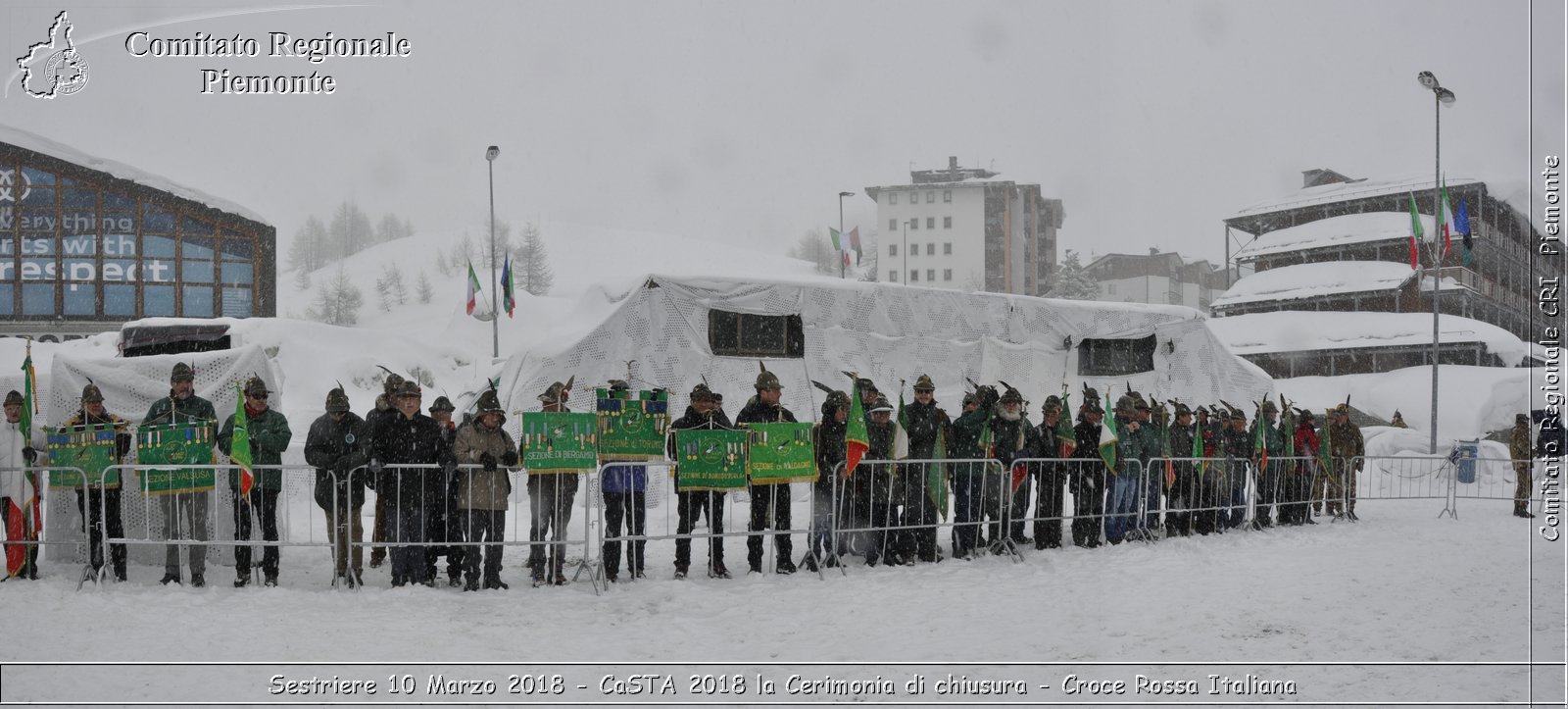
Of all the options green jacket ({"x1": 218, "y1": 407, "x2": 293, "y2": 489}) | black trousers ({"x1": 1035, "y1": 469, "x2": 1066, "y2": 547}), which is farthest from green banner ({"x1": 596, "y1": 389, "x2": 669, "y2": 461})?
black trousers ({"x1": 1035, "y1": 469, "x2": 1066, "y2": 547})

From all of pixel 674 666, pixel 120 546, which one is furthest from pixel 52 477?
pixel 674 666

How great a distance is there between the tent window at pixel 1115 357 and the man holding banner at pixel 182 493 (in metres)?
12.7

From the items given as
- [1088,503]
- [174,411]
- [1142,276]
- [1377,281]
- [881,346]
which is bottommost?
[1088,503]

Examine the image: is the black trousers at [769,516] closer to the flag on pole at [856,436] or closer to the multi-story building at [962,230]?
the flag on pole at [856,436]

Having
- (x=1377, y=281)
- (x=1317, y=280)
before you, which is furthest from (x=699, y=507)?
(x=1317, y=280)

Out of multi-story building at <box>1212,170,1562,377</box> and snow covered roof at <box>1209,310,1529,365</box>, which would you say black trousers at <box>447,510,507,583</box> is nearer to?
snow covered roof at <box>1209,310,1529,365</box>

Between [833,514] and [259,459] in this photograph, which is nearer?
[259,459]

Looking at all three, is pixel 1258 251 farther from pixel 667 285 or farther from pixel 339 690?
pixel 339 690

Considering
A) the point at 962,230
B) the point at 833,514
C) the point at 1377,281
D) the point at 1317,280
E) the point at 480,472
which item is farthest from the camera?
the point at 962,230

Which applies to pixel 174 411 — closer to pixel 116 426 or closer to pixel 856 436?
pixel 116 426

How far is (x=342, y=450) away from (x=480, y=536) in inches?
51.1

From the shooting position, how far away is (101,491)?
28.1ft

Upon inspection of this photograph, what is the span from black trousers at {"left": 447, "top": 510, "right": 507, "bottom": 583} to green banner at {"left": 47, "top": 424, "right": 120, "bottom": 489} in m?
2.74

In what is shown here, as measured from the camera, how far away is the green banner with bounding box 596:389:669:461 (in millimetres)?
9242
